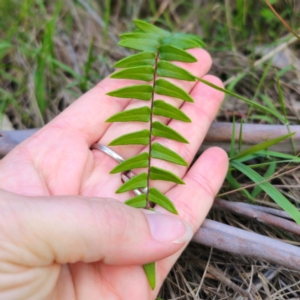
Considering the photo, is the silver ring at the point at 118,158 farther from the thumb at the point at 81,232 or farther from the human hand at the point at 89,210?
the thumb at the point at 81,232

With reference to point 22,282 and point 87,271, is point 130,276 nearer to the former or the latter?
point 87,271

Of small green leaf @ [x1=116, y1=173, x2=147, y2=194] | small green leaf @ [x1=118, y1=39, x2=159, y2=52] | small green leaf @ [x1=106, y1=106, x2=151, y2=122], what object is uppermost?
small green leaf @ [x1=118, y1=39, x2=159, y2=52]

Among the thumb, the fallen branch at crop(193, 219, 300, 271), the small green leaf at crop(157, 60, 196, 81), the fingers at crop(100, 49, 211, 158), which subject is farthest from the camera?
the fingers at crop(100, 49, 211, 158)

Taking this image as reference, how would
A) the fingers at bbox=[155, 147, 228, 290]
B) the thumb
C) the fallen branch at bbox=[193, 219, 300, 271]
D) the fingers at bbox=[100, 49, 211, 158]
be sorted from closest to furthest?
the thumb < the fallen branch at bbox=[193, 219, 300, 271] < the fingers at bbox=[155, 147, 228, 290] < the fingers at bbox=[100, 49, 211, 158]

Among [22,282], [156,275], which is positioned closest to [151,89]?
[156,275]

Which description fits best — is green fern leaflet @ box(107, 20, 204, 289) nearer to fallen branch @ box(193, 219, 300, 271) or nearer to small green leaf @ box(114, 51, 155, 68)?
small green leaf @ box(114, 51, 155, 68)

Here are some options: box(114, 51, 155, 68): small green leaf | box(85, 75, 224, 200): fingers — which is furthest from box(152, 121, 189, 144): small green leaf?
box(114, 51, 155, 68): small green leaf

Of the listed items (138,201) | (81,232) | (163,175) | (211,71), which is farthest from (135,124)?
Answer: (211,71)

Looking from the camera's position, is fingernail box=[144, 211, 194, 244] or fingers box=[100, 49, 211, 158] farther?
fingers box=[100, 49, 211, 158]
